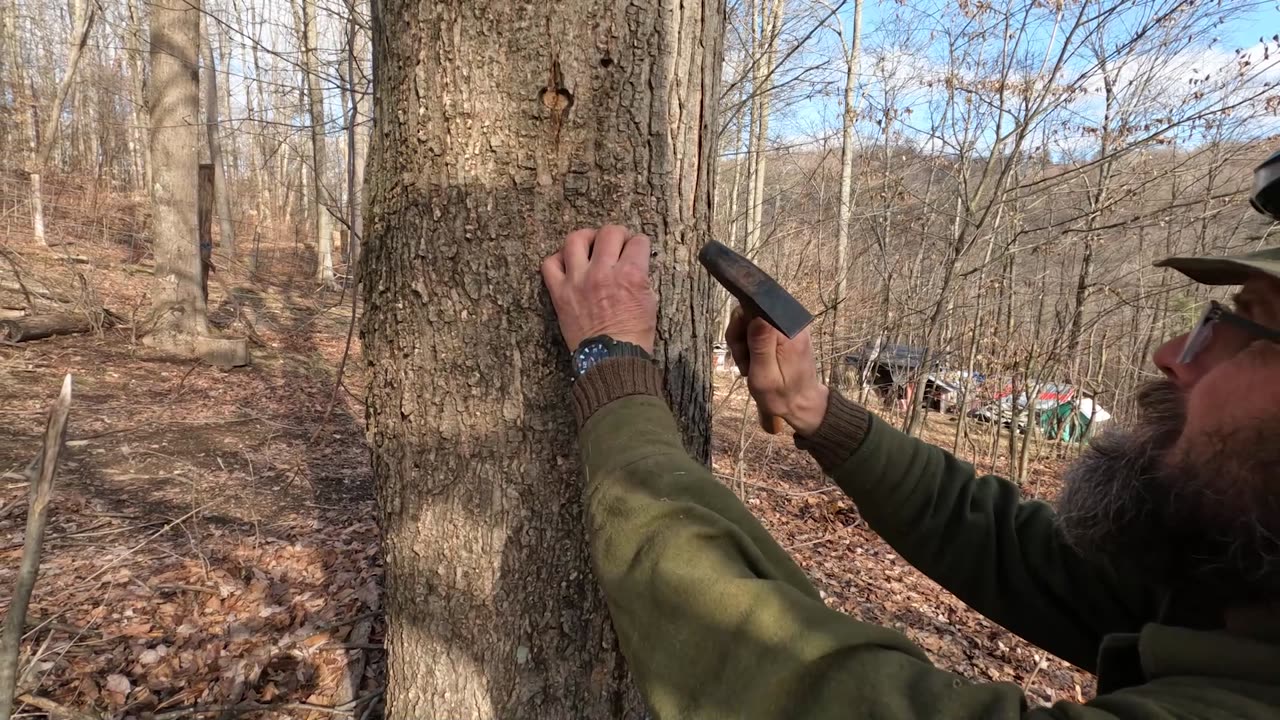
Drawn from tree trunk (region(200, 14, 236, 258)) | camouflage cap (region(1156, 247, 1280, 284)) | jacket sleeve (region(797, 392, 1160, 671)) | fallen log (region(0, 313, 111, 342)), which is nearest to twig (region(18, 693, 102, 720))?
jacket sleeve (region(797, 392, 1160, 671))

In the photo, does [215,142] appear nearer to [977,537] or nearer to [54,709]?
[54,709]

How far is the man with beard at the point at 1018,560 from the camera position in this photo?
81 cm

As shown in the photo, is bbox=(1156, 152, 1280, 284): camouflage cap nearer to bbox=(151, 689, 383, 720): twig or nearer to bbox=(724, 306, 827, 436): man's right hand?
bbox=(724, 306, 827, 436): man's right hand

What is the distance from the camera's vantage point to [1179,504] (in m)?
1.03

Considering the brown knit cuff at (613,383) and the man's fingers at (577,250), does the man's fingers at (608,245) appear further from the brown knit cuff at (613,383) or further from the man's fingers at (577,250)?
the brown knit cuff at (613,383)

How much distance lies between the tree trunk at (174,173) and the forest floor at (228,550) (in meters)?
0.56

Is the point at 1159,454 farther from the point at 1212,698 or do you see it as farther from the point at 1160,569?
the point at 1212,698

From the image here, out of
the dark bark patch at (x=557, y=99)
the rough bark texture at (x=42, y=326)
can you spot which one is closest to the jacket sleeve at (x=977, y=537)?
the dark bark patch at (x=557, y=99)

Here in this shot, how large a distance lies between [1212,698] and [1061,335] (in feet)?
25.3

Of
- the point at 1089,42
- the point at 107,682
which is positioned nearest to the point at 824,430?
the point at 107,682

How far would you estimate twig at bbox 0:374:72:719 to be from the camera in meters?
0.97

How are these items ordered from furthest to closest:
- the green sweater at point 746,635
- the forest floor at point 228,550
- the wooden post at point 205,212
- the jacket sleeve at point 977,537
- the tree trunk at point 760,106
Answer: the wooden post at point 205,212 → the tree trunk at point 760,106 → the forest floor at point 228,550 → the jacket sleeve at point 977,537 → the green sweater at point 746,635

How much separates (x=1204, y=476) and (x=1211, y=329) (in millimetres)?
271

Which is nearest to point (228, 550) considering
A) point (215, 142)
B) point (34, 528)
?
point (34, 528)
